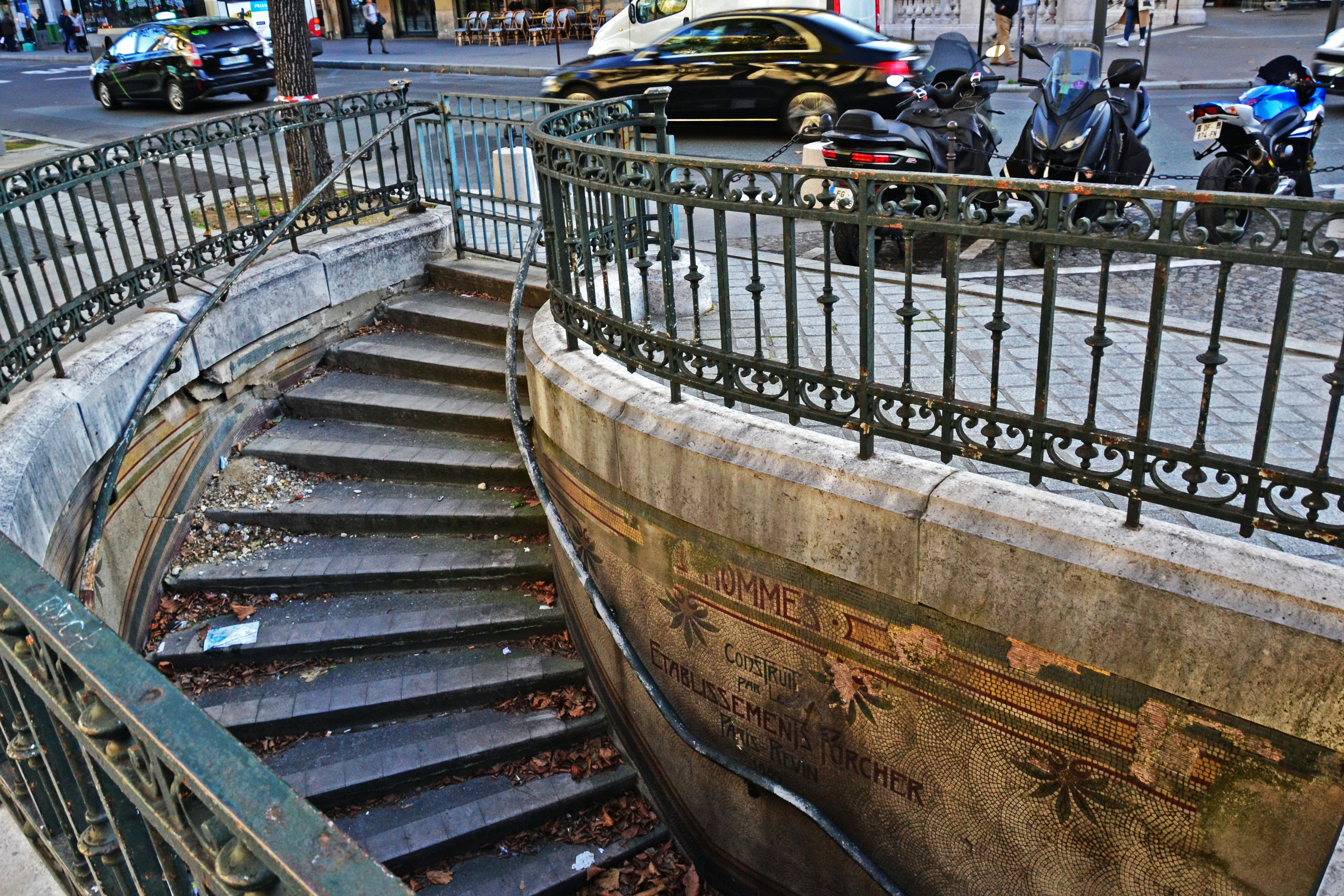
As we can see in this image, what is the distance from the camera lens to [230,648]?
19.7ft

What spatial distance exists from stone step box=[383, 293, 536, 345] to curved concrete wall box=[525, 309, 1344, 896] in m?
2.24

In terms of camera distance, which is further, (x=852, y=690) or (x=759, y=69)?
(x=759, y=69)

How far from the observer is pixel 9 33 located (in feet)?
141

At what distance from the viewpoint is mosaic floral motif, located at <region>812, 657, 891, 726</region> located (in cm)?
422

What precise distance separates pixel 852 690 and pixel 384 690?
2803 mm

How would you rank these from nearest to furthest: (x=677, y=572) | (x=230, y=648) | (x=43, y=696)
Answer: (x=43, y=696), (x=677, y=572), (x=230, y=648)

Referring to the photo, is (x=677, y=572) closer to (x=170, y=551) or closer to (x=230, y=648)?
(x=230, y=648)

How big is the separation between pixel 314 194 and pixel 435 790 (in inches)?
170

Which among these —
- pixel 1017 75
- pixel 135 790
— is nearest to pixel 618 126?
pixel 135 790

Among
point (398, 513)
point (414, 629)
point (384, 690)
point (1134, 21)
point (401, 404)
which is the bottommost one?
point (384, 690)

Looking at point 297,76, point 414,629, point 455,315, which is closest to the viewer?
point 414,629

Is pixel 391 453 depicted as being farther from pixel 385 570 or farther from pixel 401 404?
pixel 385 570

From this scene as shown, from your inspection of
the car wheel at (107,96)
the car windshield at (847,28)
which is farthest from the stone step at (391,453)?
the car wheel at (107,96)

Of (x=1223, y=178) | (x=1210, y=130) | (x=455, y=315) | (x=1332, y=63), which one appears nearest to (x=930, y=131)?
(x=1210, y=130)
